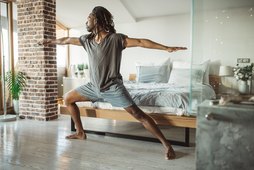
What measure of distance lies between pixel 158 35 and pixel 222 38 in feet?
9.03

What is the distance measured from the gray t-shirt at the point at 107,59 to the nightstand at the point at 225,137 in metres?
1.68

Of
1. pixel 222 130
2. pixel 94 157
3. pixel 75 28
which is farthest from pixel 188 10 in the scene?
pixel 222 130

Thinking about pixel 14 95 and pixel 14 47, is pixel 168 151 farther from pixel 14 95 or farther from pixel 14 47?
pixel 14 47

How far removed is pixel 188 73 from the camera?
5.14m

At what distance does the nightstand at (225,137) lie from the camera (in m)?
1.55

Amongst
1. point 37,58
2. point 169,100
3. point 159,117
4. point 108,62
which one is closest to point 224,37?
point 169,100

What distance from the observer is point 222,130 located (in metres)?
1.60

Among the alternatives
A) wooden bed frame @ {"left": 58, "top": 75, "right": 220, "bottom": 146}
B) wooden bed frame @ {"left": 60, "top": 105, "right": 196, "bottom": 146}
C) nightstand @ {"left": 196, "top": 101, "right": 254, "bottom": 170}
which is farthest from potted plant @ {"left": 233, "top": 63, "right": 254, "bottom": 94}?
nightstand @ {"left": 196, "top": 101, "right": 254, "bottom": 170}

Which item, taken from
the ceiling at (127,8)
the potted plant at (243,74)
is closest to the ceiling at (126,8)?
the ceiling at (127,8)

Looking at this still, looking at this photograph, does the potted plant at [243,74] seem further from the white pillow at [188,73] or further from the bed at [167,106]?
the white pillow at [188,73]

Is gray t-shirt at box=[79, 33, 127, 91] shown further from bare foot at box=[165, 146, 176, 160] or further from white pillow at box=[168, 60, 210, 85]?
bare foot at box=[165, 146, 176, 160]

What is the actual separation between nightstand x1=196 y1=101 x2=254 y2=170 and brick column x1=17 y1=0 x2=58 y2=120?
3594 mm

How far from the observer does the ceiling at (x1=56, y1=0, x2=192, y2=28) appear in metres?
5.62

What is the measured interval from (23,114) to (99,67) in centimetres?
251
